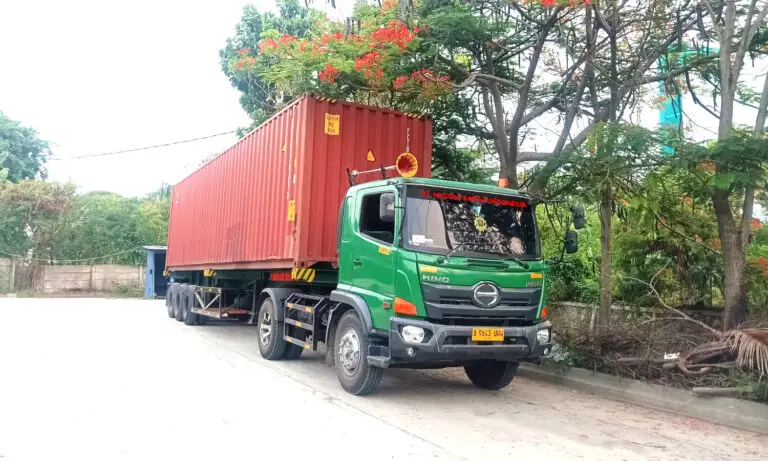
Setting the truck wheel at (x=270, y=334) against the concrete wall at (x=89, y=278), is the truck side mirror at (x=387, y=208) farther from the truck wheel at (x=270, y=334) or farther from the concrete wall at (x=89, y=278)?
the concrete wall at (x=89, y=278)

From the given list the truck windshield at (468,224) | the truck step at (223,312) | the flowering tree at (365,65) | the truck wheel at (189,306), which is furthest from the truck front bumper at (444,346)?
the truck wheel at (189,306)

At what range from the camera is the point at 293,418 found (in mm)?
5469

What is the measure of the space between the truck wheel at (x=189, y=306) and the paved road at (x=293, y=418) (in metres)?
4.92

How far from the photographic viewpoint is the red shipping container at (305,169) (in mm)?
7836

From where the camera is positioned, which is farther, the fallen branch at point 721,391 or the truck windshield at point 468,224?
the truck windshield at point 468,224

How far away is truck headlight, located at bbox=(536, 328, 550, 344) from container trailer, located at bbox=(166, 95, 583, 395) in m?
0.01

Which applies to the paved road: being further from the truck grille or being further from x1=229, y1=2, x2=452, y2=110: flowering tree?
x1=229, y1=2, x2=452, y2=110: flowering tree

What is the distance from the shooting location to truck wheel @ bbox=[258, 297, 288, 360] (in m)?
8.65

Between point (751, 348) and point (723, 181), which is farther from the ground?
point (723, 181)

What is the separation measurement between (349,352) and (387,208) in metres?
1.69

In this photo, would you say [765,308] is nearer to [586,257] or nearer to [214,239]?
[586,257]

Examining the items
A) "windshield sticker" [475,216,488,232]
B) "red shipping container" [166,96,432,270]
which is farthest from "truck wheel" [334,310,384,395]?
"windshield sticker" [475,216,488,232]

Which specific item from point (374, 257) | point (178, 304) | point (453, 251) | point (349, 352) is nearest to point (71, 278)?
point (178, 304)

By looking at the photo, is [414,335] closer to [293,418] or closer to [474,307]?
[474,307]
